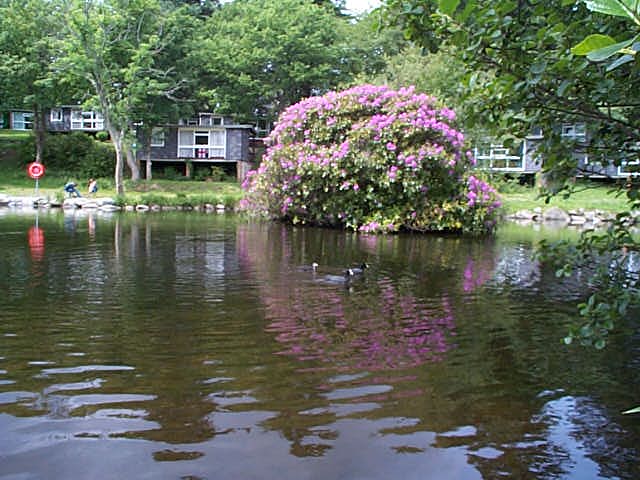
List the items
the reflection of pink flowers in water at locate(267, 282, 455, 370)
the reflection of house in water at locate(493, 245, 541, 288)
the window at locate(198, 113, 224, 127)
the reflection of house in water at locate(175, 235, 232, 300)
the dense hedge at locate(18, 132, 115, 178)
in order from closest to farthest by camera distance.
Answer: the reflection of pink flowers in water at locate(267, 282, 455, 370)
the reflection of house in water at locate(175, 235, 232, 300)
the reflection of house in water at locate(493, 245, 541, 288)
the dense hedge at locate(18, 132, 115, 178)
the window at locate(198, 113, 224, 127)

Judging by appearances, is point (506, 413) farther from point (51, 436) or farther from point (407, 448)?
point (51, 436)

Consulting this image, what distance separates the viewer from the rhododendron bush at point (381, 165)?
21.2 metres

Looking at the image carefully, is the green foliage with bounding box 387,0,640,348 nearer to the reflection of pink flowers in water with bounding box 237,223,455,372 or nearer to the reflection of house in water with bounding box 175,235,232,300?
the reflection of pink flowers in water with bounding box 237,223,455,372

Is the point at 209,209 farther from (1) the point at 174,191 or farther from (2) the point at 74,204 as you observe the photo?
(1) the point at 174,191

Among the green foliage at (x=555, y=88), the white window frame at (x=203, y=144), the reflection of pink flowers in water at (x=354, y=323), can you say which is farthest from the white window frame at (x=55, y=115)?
the green foliage at (x=555, y=88)

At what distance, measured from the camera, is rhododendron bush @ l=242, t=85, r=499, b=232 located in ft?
69.6

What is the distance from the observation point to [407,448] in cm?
439

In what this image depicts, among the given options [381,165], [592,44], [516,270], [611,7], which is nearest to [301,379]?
[592,44]

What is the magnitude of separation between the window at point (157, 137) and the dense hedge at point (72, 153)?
9.96 feet

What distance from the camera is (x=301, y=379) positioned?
571 cm

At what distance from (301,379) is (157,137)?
42512 millimetres

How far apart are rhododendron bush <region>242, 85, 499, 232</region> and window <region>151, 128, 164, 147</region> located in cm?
2361

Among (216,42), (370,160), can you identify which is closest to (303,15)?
(216,42)

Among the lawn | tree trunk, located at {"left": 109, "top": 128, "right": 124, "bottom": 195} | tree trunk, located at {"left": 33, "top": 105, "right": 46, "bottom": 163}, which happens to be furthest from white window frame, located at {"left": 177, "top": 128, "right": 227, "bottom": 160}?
the lawn
